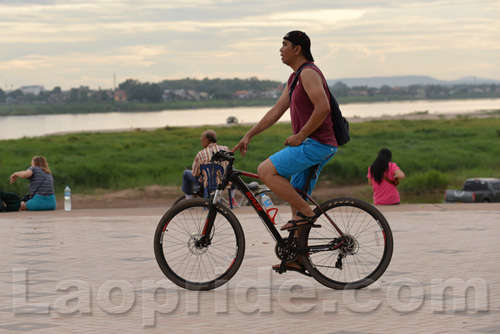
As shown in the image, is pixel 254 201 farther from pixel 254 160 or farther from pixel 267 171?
pixel 254 160

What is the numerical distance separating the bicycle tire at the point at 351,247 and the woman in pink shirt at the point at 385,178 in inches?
308

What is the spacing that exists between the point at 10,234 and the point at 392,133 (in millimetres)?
51016

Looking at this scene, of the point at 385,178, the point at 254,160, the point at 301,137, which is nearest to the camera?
the point at 301,137

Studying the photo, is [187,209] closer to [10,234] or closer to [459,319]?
[459,319]

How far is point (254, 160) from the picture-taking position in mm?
42031

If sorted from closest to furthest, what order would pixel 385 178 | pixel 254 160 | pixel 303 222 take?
pixel 303 222 < pixel 385 178 < pixel 254 160

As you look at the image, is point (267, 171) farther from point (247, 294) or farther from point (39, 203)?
point (39, 203)

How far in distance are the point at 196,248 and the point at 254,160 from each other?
35.2 metres

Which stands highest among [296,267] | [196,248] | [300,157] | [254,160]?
[300,157]

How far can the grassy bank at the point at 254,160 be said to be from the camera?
113ft

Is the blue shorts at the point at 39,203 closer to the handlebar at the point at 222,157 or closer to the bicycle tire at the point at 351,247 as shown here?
the handlebar at the point at 222,157

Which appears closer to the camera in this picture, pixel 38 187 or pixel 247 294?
pixel 247 294

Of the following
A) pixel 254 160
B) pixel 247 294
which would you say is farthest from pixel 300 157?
pixel 254 160

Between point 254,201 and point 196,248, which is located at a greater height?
point 254,201
